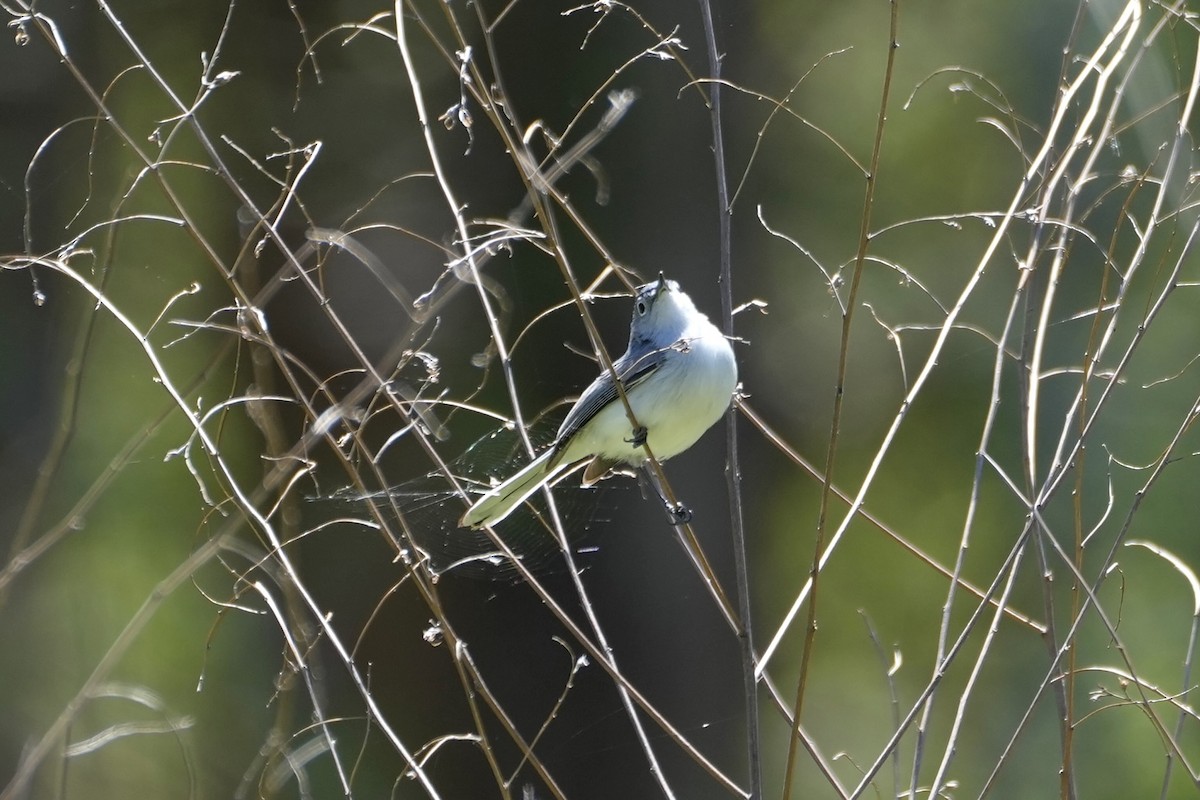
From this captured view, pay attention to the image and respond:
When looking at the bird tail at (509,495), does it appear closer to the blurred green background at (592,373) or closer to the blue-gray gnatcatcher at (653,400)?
the blue-gray gnatcatcher at (653,400)

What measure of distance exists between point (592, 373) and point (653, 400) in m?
1.64

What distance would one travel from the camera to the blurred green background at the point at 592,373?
4.99 meters

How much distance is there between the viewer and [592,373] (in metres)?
4.84

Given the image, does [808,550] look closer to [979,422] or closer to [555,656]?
[979,422]

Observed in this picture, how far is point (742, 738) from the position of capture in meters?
5.48

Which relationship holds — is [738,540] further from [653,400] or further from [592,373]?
[592,373]

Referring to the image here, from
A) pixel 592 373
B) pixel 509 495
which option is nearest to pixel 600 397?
pixel 509 495

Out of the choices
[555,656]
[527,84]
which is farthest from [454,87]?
[555,656]

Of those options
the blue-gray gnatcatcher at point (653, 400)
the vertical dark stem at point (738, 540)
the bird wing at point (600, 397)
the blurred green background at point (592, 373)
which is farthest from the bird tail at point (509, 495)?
the blurred green background at point (592, 373)

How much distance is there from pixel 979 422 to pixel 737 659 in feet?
9.62

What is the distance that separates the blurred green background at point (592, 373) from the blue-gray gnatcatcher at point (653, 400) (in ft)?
3.90

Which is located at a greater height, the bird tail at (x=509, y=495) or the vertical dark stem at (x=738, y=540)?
the vertical dark stem at (x=738, y=540)

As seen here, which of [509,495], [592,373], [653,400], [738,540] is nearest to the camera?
[738,540]

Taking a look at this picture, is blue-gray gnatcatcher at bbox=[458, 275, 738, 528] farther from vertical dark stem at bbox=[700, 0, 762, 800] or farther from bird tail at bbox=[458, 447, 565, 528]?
vertical dark stem at bbox=[700, 0, 762, 800]
